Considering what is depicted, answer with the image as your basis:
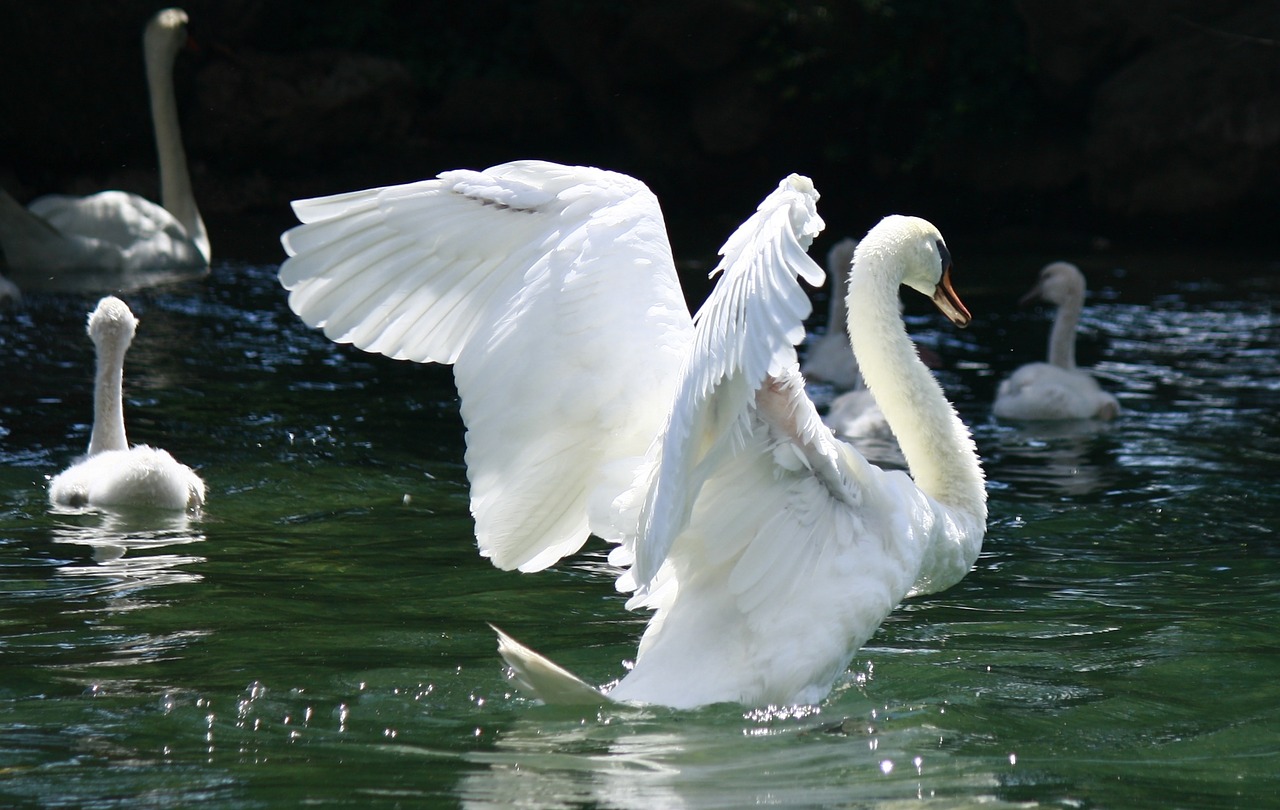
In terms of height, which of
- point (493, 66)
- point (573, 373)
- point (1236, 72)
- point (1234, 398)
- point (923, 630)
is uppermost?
point (493, 66)

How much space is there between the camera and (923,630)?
17.5 ft

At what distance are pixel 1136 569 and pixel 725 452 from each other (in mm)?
2758

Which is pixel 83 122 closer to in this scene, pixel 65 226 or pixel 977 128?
pixel 65 226

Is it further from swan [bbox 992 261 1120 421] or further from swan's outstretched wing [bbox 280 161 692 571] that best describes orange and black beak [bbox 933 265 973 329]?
swan [bbox 992 261 1120 421]

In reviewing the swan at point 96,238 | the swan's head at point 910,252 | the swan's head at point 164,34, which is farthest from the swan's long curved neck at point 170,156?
the swan's head at point 910,252

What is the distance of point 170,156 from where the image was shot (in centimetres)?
1344

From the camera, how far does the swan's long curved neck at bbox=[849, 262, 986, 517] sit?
4.73 meters

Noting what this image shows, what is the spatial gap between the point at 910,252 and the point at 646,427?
1.02 m

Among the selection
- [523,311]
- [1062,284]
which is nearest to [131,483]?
[523,311]

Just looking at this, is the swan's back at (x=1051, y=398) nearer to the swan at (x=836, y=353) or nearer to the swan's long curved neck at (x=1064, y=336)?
the swan's long curved neck at (x=1064, y=336)

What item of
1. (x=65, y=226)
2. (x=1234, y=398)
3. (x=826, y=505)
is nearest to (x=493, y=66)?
(x=65, y=226)

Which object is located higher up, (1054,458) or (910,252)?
(910,252)

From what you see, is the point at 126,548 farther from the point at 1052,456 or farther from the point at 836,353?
the point at 836,353

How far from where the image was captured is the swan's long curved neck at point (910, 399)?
4.73 metres
